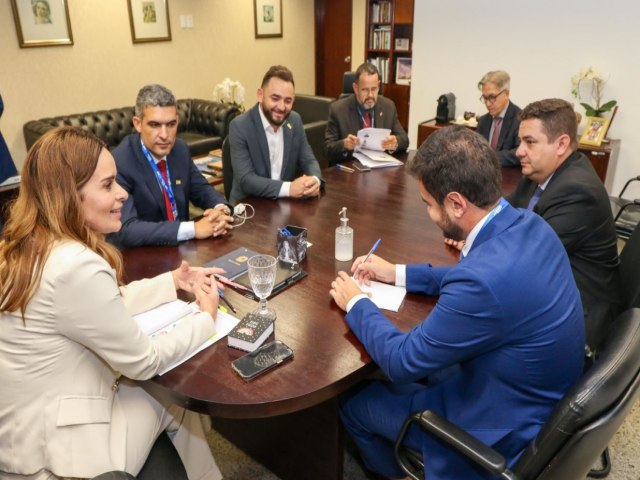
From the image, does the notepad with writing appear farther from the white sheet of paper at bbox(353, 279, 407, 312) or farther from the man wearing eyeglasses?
the white sheet of paper at bbox(353, 279, 407, 312)

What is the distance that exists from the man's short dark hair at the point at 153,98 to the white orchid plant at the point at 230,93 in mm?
4021

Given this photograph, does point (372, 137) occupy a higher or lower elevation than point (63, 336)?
higher

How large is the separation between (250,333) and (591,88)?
166 inches

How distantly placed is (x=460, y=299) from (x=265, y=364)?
54 centimetres

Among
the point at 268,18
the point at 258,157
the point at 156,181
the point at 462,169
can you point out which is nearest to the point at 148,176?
the point at 156,181

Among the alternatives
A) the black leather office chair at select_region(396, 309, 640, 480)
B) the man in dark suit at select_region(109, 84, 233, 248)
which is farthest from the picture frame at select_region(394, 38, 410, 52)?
the black leather office chair at select_region(396, 309, 640, 480)

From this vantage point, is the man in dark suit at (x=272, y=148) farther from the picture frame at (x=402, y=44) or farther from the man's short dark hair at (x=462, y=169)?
the picture frame at (x=402, y=44)

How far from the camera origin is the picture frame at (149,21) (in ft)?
18.9

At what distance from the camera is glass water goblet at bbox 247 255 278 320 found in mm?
1555

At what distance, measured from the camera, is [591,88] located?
4.34 meters

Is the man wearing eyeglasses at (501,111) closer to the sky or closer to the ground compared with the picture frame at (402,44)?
closer to the ground

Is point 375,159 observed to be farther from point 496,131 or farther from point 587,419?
point 587,419

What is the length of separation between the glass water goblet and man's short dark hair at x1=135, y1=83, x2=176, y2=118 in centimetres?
105

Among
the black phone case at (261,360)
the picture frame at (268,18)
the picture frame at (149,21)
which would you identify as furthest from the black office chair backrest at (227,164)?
the picture frame at (268,18)
